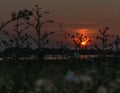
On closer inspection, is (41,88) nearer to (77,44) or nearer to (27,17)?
(27,17)

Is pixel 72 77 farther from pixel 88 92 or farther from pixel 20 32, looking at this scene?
pixel 20 32

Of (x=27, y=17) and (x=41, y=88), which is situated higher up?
(x=27, y=17)

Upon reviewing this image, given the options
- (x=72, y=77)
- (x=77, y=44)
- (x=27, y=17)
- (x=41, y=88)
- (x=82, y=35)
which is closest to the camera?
(x=72, y=77)

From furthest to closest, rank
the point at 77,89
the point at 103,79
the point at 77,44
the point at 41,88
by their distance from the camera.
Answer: the point at 77,44 → the point at 103,79 → the point at 41,88 → the point at 77,89

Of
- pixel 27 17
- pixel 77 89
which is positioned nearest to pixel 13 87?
pixel 77 89

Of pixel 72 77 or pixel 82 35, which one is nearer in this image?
pixel 72 77

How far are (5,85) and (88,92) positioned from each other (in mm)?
2962

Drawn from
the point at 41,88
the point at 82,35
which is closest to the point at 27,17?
the point at 41,88

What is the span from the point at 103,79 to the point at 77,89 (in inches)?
100

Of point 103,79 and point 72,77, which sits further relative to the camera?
point 103,79

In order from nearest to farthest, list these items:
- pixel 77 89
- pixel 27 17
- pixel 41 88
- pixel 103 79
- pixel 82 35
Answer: pixel 77 89 < pixel 41 88 < pixel 103 79 < pixel 27 17 < pixel 82 35

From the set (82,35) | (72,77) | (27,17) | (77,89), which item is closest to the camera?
(72,77)

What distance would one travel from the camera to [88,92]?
6.56 metres

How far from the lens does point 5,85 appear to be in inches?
361
